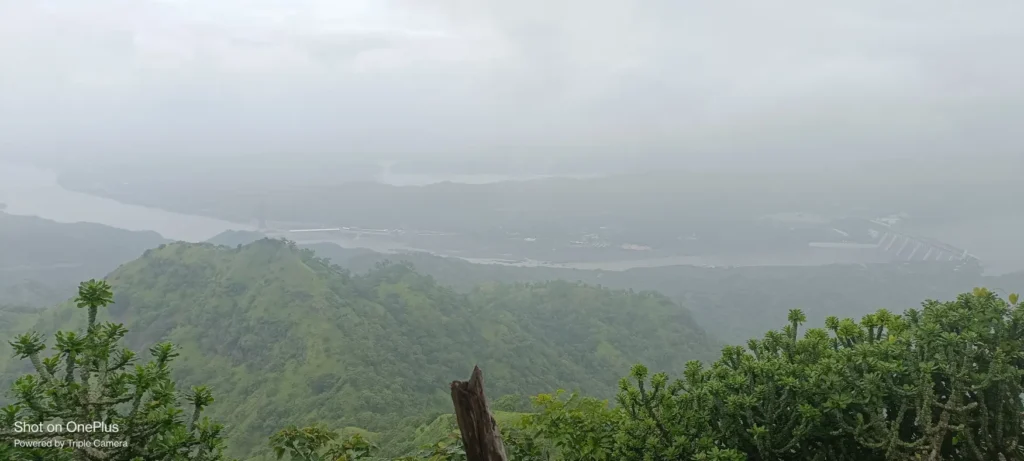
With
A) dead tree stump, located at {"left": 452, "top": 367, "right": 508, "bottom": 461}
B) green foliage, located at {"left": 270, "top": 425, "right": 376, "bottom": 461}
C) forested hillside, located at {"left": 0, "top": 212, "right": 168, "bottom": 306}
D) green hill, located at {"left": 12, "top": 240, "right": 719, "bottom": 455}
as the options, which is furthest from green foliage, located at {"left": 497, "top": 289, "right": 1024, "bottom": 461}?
forested hillside, located at {"left": 0, "top": 212, "right": 168, "bottom": 306}

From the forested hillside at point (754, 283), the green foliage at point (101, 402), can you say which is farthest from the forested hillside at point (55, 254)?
the green foliage at point (101, 402)

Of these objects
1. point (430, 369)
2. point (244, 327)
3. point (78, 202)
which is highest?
point (78, 202)

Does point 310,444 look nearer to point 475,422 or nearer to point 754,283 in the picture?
point 475,422

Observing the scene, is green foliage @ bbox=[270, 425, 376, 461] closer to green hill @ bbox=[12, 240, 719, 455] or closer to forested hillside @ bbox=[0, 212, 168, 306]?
green hill @ bbox=[12, 240, 719, 455]

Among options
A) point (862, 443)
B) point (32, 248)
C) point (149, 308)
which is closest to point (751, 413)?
point (862, 443)

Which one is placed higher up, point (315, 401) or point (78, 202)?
point (78, 202)

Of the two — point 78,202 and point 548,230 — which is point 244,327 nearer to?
point 548,230

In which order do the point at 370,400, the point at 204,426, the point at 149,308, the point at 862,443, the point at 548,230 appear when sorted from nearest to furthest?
the point at 204,426 → the point at 862,443 → the point at 370,400 → the point at 149,308 → the point at 548,230
